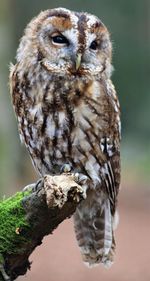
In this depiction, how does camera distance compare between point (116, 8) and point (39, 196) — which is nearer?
point (39, 196)

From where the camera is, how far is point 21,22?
2195 centimetres

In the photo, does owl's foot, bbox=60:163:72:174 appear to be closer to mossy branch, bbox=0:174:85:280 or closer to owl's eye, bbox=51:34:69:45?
mossy branch, bbox=0:174:85:280

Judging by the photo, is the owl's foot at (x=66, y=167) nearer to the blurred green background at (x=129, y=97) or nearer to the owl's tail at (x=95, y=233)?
the owl's tail at (x=95, y=233)

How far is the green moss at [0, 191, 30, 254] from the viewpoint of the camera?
201 inches

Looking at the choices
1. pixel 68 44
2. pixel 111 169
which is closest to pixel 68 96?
pixel 68 44

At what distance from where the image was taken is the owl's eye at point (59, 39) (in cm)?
583

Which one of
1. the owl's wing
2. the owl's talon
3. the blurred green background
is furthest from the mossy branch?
the blurred green background

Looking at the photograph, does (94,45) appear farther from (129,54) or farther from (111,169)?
(129,54)

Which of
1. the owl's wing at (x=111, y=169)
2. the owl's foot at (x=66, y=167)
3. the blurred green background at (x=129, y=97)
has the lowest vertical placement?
the blurred green background at (x=129, y=97)

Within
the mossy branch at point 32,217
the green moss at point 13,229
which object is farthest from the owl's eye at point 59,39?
the green moss at point 13,229

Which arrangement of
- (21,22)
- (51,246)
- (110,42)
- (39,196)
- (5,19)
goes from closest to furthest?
(39,196) < (110,42) < (5,19) < (51,246) < (21,22)

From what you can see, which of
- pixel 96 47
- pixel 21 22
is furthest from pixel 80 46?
pixel 21 22

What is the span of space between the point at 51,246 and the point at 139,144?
944 centimetres

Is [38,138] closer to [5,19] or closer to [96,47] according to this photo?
[96,47]
